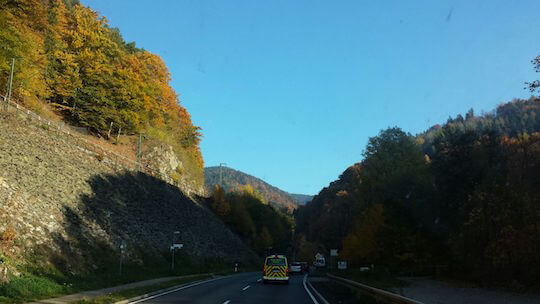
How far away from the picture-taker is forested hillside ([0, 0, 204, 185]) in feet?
127

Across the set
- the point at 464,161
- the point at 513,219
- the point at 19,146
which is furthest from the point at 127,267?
the point at 464,161

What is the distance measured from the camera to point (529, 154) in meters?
48.9

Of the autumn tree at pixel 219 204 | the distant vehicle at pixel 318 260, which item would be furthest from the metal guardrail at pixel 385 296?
the autumn tree at pixel 219 204

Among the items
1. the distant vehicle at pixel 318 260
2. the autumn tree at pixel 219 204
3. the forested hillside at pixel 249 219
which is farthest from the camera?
the forested hillside at pixel 249 219

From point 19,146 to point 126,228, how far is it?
34.8 feet

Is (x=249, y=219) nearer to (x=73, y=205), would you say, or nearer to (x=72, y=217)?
(x=73, y=205)

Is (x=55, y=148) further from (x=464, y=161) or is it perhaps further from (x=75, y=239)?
(x=464, y=161)

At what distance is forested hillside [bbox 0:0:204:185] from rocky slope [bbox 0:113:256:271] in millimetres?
8082

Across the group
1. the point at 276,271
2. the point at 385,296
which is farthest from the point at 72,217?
the point at 385,296

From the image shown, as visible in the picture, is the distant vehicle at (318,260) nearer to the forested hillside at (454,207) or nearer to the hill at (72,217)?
the forested hillside at (454,207)

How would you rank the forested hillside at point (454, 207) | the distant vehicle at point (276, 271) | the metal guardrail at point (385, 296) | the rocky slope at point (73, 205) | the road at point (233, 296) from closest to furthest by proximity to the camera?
the metal guardrail at point (385, 296) → the road at point (233, 296) → the rocky slope at point (73, 205) → the forested hillside at point (454, 207) → the distant vehicle at point (276, 271)

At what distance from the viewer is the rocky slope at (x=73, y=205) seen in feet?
65.2

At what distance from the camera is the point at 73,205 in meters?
26.8

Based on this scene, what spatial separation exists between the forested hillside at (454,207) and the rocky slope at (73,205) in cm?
2259
